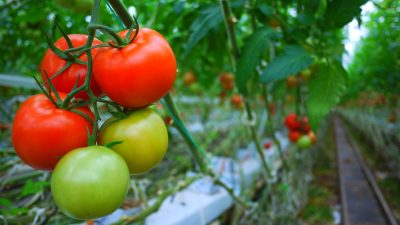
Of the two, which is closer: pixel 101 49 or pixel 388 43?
pixel 101 49

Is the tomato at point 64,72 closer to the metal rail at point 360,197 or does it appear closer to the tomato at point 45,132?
the tomato at point 45,132

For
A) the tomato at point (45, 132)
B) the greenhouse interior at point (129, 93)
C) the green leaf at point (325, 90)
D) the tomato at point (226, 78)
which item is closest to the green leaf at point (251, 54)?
the greenhouse interior at point (129, 93)

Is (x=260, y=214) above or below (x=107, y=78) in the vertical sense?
below

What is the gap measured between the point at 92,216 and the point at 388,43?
76.2 inches

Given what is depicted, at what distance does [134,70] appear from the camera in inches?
13.5

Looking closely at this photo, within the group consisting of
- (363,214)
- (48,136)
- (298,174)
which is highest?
(48,136)

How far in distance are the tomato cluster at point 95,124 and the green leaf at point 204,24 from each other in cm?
37

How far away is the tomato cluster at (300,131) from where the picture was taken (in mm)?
1597

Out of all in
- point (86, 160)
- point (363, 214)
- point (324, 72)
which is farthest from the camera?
point (363, 214)

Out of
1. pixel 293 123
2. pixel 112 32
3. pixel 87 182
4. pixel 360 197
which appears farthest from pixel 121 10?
pixel 360 197

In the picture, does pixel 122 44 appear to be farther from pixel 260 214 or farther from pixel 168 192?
pixel 260 214

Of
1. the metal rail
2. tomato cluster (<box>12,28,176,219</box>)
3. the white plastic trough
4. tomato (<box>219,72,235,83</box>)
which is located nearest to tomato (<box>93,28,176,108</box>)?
tomato cluster (<box>12,28,176,219</box>)

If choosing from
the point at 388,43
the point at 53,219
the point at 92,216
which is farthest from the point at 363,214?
the point at 92,216

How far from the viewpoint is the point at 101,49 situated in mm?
365
